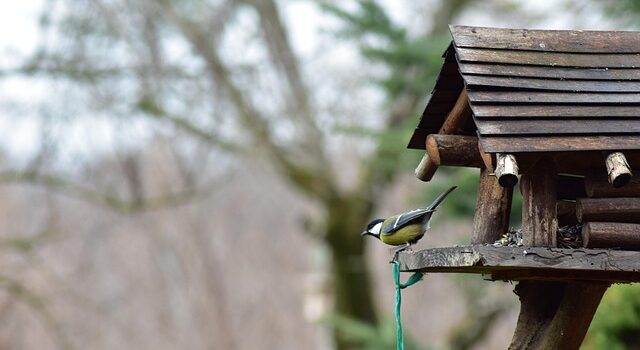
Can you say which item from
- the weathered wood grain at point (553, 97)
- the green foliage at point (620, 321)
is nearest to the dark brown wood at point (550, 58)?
the weathered wood grain at point (553, 97)

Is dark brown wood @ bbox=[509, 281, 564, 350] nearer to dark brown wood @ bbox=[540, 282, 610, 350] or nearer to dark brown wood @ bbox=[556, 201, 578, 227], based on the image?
dark brown wood @ bbox=[540, 282, 610, 350]

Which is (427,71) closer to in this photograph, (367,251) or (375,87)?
(375,87)

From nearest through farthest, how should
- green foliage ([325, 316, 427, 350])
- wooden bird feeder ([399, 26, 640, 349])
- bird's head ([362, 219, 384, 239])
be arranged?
wooden bird feeder ([399, 26, 640, 349]) < bird's head ([362, 219, 384, 239]) < green foliage ([325, 316, 427, 350])

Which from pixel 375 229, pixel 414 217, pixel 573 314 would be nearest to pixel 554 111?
pixel 414 217

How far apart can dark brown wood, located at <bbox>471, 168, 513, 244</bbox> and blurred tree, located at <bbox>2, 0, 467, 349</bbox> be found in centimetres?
459

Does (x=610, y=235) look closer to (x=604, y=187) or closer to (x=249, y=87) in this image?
(x=604, y=187)

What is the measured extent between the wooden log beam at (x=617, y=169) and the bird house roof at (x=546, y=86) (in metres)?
0.03

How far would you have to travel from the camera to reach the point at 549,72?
3174mm

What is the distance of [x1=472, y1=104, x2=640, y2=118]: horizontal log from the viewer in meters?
3.00

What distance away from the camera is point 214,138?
398 inches

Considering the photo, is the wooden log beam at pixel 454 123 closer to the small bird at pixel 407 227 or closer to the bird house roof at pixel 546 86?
the bird house roof at pixel 546 86

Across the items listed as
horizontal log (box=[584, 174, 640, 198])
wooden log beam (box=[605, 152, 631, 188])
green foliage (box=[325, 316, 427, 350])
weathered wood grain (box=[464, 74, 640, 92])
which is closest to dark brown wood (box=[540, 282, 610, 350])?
horizontal log (box=[584, 174, 640, 198])

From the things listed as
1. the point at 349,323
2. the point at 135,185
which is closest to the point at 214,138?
the point at 135,185

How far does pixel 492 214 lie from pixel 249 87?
701cm
